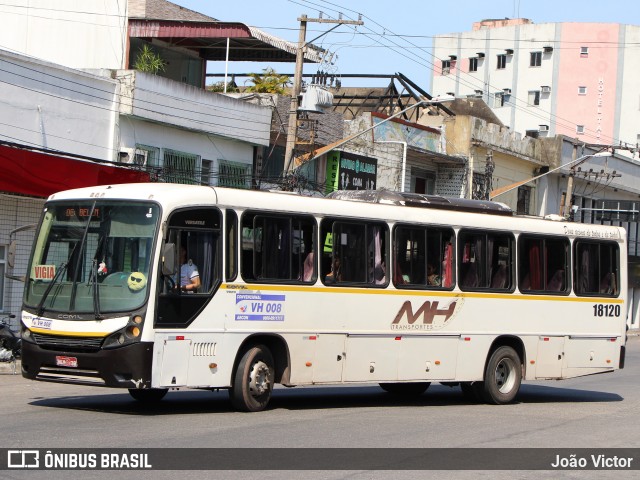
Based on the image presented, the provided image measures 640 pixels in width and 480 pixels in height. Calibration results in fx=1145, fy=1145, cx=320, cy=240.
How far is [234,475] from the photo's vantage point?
30.9 feet

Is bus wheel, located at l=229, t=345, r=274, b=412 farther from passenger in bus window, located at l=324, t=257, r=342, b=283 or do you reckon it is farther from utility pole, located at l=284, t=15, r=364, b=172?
utility pole, located at l=284, t=15, r=364, b=172

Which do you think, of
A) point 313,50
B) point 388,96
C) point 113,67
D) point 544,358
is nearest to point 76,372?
point 544,358

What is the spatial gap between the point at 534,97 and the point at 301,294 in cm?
7291

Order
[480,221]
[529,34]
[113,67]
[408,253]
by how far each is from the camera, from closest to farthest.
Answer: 1. [408,253]
2. [480,221]
3. [113,67]
4. [529,34]

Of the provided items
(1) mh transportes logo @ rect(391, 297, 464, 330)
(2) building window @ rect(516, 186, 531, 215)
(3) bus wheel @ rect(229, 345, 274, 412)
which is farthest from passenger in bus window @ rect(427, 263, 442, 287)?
(2) building window @ rect(516, 186, 531, 215)

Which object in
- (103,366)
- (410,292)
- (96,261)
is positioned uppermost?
(96,261)

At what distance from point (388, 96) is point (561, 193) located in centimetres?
1496

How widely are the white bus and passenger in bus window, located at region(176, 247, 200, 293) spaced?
3cm

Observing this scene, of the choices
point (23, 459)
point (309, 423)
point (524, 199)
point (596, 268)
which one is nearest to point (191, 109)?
point (596, 268)

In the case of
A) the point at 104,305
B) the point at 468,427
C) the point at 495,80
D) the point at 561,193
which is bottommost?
the point at 468,427

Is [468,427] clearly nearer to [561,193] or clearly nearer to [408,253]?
[408,253]

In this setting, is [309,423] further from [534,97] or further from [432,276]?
[534,97]

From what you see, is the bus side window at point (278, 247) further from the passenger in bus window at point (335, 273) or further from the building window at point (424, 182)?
the building window at point (424, 182)

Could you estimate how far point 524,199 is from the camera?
164 feet
